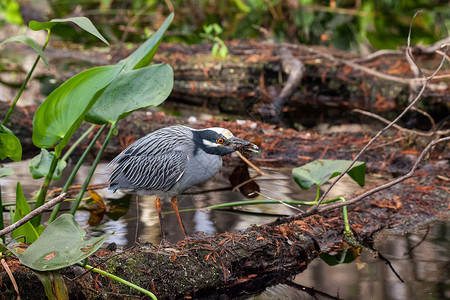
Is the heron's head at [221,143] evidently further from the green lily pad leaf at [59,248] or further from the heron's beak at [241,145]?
the green lily pad leaf at [59,248]

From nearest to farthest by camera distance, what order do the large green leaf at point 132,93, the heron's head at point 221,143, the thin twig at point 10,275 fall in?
the thin twig at point 10,275 < the large green leaf at point 132,93 < the heron's head at point 221,143

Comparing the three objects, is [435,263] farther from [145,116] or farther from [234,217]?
[145,116]

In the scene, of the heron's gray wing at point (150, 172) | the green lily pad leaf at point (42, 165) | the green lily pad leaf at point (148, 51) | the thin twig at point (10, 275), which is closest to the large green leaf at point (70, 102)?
the green lily pad leaf at point (42, 165)

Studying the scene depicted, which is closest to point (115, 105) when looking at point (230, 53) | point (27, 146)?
point (27, 146)

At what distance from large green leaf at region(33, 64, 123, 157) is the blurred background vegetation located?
692 centimetres

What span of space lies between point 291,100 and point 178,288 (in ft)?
17.4

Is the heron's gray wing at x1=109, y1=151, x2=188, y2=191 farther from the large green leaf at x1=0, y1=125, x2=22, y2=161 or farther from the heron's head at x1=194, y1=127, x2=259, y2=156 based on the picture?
the large green leaf at x1=0, y1=125, x2=22, y2=161

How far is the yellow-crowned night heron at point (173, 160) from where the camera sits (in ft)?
10.5

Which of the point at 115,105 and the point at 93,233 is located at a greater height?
the point at 115,105

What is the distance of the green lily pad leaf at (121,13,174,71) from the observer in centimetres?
282

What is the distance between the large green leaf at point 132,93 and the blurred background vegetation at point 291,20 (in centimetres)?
663

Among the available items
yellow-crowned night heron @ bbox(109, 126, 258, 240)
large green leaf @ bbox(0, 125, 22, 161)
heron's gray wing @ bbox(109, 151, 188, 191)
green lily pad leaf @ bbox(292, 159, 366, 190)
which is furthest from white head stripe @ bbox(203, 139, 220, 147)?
large green leaf @ bbox(0, 125, 22, 161)

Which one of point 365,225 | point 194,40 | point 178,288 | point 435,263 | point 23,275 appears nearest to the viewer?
point 23,275

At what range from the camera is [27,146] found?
517cm
